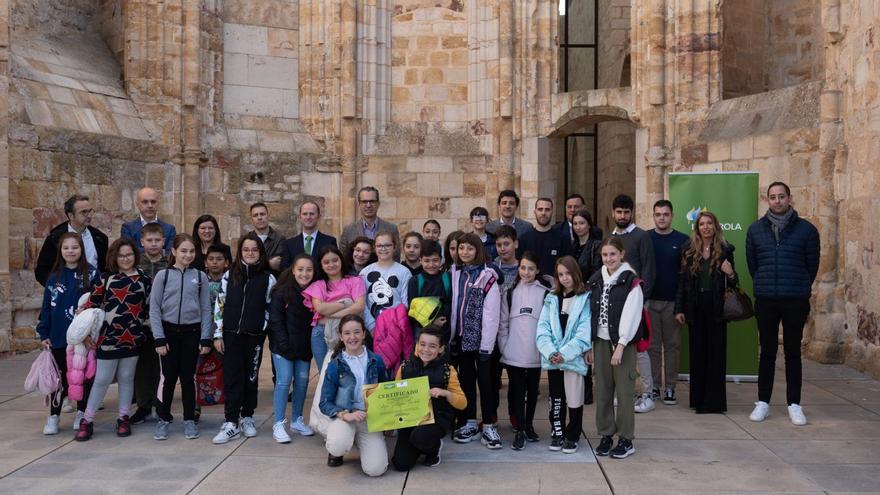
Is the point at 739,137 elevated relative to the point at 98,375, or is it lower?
elevated

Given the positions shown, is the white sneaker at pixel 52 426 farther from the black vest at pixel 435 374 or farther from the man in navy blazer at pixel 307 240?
the black vest at pixel 435 374

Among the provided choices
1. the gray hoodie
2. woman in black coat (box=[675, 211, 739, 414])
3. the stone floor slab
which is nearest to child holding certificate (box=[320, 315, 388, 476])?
the stone floor slab

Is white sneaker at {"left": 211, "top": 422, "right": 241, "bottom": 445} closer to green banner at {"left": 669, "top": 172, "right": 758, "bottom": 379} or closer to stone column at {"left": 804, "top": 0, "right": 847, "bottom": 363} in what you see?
green banner at {"left": 669, "top": 172, "right": 758, "bottom": 379}

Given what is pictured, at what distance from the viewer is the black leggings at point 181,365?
5.77 meters

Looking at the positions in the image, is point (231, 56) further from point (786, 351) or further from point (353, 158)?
point (786, 351)

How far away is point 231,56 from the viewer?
11906 millimetres

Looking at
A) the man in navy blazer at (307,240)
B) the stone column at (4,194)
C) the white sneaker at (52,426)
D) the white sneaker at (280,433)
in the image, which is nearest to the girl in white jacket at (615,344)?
the white sneaker at (280,433)

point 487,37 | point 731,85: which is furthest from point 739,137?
point 487,37

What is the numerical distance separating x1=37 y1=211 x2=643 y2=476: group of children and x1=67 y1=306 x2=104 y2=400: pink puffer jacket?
81mm

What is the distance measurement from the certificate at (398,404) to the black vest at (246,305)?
1148 mm

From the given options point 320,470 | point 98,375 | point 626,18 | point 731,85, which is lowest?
point 320,470

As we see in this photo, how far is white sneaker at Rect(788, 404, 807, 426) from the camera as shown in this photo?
242 inches

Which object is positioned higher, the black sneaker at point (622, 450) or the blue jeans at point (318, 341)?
the blue jeans at point (318, 341)

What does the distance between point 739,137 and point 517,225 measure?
4.35m
